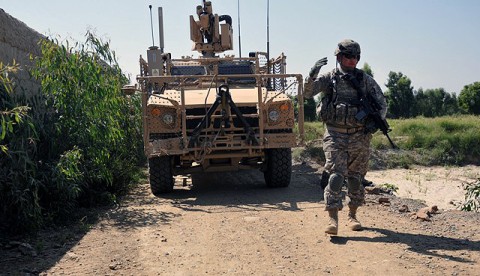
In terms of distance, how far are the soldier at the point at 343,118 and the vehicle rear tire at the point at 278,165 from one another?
236 centimetres

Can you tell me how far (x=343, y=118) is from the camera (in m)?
4.56

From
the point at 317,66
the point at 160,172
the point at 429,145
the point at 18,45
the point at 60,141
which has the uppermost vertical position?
the point at 18,45

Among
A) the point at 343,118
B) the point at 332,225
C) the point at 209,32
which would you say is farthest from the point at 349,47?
the point at 209,32

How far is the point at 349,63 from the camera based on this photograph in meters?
4.63

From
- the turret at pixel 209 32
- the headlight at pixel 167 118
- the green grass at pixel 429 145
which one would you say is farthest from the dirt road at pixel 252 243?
the green grass at pixel 429 145

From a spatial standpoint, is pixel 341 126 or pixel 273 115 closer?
pixel 341 126

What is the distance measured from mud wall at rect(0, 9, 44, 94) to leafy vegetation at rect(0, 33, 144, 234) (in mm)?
329

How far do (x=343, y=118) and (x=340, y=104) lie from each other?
5.1 inches

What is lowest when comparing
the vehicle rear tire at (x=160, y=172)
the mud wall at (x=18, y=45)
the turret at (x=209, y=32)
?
the vehicle rear tire at (x=160, y=172)

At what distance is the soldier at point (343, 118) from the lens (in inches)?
180

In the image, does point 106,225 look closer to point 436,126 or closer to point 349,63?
point 349,63

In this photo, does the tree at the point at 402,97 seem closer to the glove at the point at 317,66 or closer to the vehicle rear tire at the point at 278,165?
the vehicle rear tire at the point at 278,165

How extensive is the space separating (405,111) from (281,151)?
3425 cm

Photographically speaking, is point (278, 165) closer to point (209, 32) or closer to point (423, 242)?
point (423, 242)
